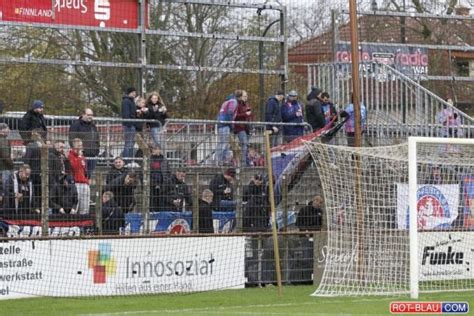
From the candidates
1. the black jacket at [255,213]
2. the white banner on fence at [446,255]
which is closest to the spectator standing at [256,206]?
the black jacket at [255,213]

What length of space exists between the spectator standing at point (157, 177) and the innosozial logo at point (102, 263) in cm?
122

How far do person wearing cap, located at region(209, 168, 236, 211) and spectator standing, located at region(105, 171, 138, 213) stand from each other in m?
1.44

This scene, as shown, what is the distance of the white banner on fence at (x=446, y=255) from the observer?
69.2ft

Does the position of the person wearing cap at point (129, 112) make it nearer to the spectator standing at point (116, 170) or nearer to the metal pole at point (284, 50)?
the spectator standing at point (116, 170)

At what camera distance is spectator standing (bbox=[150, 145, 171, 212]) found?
1981 cm

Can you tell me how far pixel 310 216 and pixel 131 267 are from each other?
12.6 ft

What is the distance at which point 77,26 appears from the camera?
834 inches

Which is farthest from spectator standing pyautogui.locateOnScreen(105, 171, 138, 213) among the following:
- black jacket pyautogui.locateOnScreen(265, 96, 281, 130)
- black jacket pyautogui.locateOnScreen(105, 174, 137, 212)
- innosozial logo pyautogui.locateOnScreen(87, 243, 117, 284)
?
black jacket pyautogui.locateOnScreen(265, 96, 281, 130)

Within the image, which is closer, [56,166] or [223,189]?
[56,166]

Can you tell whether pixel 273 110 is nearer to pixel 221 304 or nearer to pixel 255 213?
pixel 255 213

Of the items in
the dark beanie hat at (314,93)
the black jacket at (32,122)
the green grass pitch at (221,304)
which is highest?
the dark beanie hat at (314,93)

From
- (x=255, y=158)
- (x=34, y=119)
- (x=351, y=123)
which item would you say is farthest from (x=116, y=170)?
(x=351, y=123)

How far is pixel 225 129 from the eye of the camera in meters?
21.8

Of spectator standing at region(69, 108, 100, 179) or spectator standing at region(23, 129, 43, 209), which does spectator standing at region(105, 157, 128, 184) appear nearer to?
spectator standing at region(69, 108, 100, 179)
